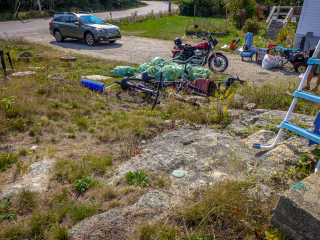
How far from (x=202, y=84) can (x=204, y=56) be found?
2610mm

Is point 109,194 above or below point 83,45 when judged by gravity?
below

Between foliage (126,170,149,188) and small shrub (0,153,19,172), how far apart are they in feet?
6.68

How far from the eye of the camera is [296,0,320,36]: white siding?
12462 mm

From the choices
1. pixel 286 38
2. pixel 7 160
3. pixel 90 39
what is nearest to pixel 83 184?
pixel 7 160

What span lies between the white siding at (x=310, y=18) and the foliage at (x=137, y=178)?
526 inches

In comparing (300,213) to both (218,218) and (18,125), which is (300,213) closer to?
(218,218)

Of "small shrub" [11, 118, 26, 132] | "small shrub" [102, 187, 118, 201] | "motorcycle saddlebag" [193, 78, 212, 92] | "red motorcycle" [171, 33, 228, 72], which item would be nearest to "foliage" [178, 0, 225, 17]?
"red motorcycle" [171, 33, 228, 72]

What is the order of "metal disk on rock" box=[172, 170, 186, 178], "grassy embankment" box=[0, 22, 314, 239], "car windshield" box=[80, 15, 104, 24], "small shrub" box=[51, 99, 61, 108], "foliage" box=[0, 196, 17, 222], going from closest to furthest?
"grassy embankment" box=[0, 22, 314, 239], "foliage" box=[0, 196, 17, 222], "metal disk on rock" box=[172, 170, 186, 178], "small shrub" box=[51, 99, 61, 108], "car windshield" box=[80, 15, 104, 24]

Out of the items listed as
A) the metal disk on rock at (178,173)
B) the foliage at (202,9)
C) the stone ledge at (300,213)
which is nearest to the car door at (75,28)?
the metal disk on rock at (178,173)

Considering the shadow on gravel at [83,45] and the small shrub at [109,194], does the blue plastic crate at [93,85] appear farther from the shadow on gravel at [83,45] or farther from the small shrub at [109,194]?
the shadow on gravel at [83,45]

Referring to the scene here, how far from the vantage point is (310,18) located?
12.7m

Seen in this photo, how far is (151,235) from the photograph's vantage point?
2.54 m

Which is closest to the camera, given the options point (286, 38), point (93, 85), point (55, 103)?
point (55, 103)

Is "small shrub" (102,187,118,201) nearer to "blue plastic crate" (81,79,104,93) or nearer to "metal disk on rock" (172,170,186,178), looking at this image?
"metal disk on rock" (172,170,186,178)
